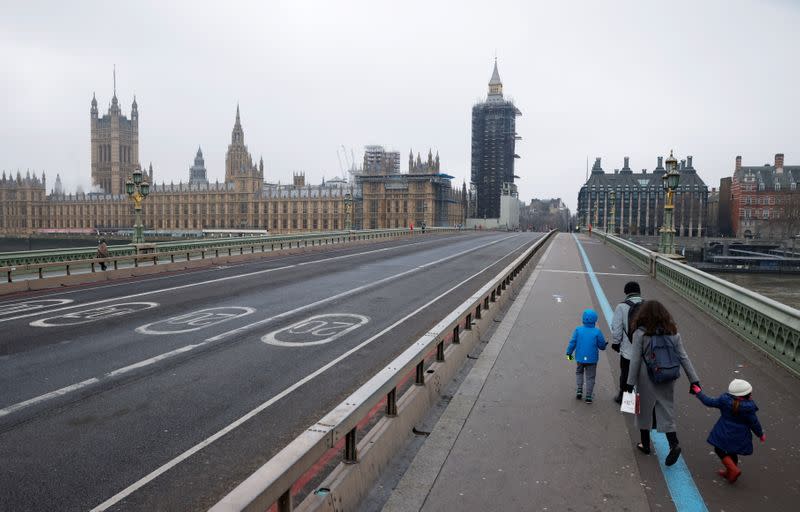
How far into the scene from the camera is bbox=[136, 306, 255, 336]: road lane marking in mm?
12287

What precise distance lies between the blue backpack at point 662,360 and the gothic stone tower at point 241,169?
507 ft

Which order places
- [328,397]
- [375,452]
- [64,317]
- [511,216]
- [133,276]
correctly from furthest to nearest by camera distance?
[511,216], [133,276], [64,317], [328,397], [375,452]

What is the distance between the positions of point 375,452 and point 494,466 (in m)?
1.20

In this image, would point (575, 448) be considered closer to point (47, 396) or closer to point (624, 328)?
point (624, 328)

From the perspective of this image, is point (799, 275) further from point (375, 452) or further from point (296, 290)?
point (375, 452)

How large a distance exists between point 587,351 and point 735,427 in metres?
2.40

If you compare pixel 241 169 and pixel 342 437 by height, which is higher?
pixel 241 169

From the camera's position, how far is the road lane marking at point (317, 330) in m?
11.4

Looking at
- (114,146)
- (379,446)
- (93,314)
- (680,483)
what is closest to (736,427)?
(680,483)

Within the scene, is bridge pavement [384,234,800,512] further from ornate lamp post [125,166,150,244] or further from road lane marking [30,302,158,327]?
ornate lamp post [125,166,150,244]

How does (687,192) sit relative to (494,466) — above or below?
above

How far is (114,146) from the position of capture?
7505 inches

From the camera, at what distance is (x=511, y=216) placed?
162 metres

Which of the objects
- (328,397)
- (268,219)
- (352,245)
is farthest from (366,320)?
(268,219)
